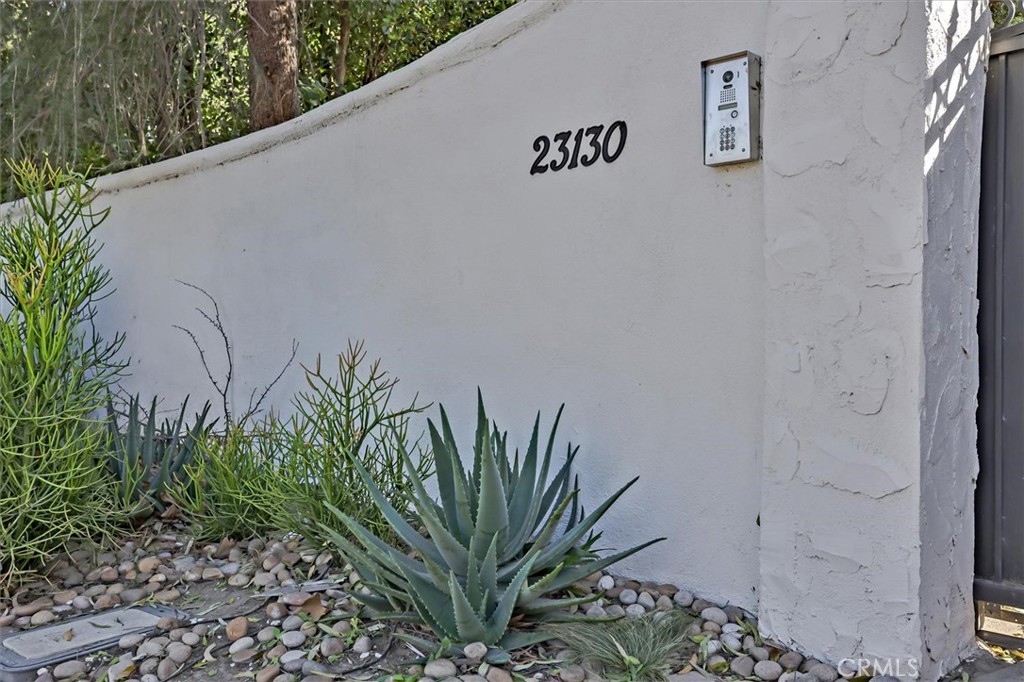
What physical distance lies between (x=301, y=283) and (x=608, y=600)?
2697 mm

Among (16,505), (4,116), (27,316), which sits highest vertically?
(4,116)

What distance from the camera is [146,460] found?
4715mm

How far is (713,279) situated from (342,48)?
17.3 feet

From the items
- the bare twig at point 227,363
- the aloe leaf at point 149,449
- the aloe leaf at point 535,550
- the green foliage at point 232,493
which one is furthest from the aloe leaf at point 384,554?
the bare twig at point 227,363

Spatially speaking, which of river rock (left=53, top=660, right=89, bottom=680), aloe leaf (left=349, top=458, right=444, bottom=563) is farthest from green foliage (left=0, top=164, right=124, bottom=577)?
aloe leaf (left=349, top=458, right=444, bottom=563)

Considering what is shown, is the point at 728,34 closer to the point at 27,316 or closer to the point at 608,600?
the point at 608,600

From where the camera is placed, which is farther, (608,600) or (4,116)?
(4,116)

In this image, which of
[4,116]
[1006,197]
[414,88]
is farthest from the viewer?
[4,116]

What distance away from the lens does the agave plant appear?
2852 mm

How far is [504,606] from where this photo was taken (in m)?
2.83

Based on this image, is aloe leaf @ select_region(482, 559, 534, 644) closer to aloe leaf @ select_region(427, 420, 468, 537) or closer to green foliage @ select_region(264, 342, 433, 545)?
aloe leaf @ select_region(427, 420, 468, 537)

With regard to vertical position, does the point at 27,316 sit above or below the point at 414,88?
below

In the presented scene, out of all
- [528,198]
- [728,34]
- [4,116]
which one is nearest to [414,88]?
[528,198]

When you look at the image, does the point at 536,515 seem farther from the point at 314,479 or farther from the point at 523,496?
the point at 314,479
